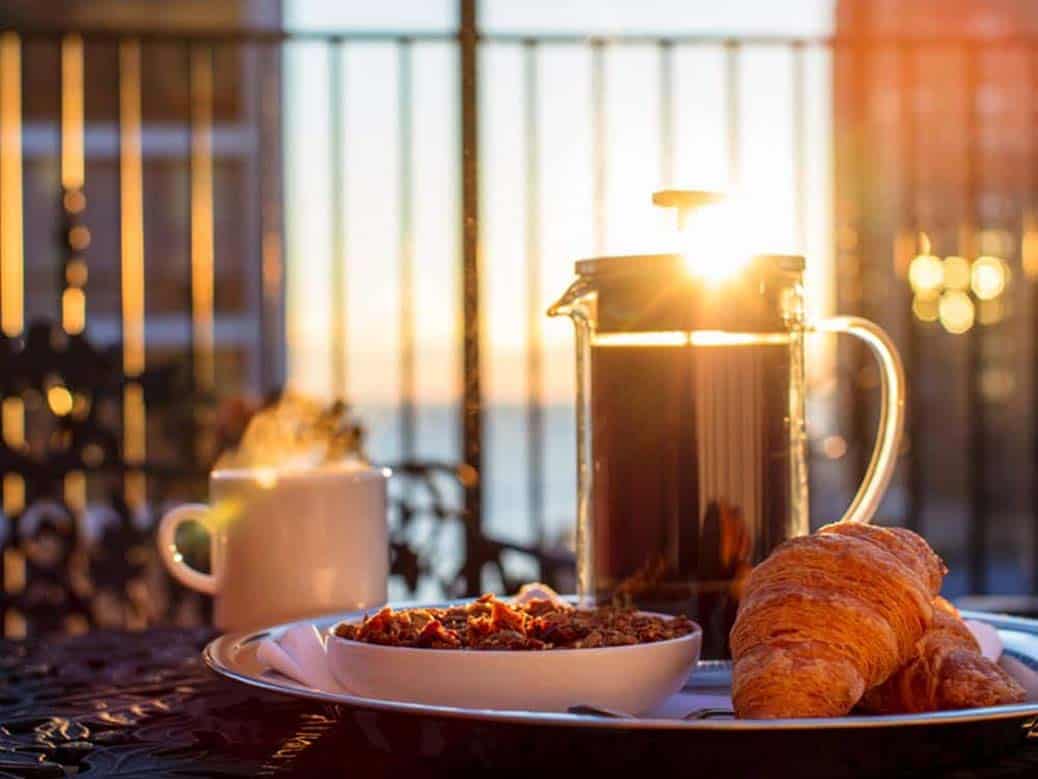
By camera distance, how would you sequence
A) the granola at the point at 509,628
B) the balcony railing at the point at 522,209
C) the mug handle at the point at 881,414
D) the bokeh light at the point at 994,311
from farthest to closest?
the bokeh light at the point at 994,311
the balcony railing at the point at 522,209
the mug handle at the point at 881,414
the granola at the point at 509,628

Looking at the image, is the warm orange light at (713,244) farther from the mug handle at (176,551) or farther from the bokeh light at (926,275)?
the bokeh light at (926,275)

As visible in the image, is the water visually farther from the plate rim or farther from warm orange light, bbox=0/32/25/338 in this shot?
warm orange light, bbox=0/32/25/338

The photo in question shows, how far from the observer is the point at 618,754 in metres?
0.49

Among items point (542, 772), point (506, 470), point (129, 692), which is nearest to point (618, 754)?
point (542, 772)

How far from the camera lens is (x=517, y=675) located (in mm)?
567

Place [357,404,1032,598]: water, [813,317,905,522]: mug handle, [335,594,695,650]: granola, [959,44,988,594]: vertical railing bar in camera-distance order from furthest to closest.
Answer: [357,404,1032,598]: water < [959,44,988,594]: vertical railing bar < [813,317,905,522]: mug handle < [335,594,695,650]: granola

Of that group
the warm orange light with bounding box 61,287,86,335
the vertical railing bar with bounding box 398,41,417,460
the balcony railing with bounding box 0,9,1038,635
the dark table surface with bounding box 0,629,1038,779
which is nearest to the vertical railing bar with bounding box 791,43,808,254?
the balcony railing with bounding box 0,9,1038,635

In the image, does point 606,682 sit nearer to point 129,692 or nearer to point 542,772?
point 542,772

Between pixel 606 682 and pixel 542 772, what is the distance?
0.09 m

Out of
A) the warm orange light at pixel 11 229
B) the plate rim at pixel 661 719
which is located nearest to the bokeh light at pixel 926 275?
the warm orange light at pixel 11 229

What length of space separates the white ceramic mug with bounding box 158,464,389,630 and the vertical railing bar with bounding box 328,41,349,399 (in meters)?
1.53

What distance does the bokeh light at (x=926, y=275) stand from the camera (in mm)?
2609

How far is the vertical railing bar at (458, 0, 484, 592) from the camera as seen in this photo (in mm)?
899

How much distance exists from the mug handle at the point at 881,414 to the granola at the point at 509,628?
0.14 m
